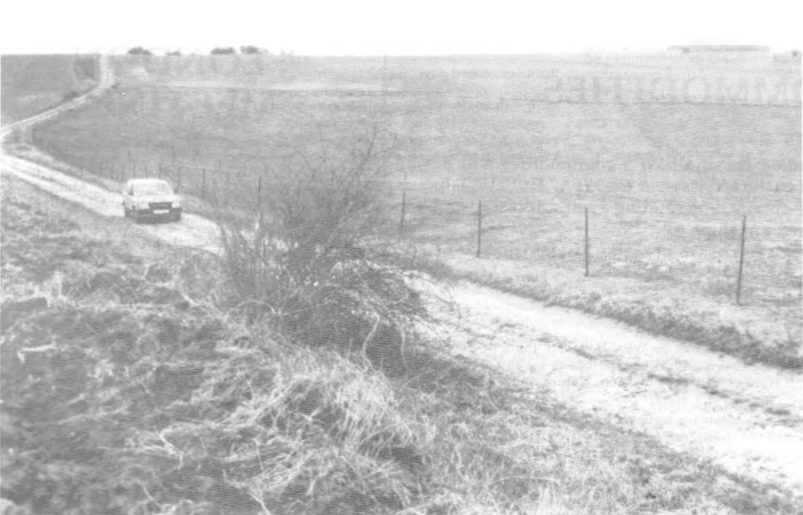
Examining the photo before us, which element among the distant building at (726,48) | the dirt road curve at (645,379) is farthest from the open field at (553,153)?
the distant building at (726,48)

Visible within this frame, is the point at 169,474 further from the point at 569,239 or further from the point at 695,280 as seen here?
the point at 569,239

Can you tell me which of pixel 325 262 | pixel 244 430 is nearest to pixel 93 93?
pixel 325 262

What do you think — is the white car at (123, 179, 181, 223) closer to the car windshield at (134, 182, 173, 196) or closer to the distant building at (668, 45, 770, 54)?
the car windshield at (134, 182, 173, 196)

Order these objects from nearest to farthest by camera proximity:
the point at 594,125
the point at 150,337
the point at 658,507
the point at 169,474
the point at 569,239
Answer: the point at 169,474
the point at 658,507
the point at 150,337
the point at 569,239
the point at 594,125

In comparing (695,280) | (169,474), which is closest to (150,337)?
(169,474)

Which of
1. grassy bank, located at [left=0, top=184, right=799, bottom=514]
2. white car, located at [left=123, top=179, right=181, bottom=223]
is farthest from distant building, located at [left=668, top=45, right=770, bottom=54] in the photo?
grassy bank, located at [left=0, top=184, right=799, bottom=514]

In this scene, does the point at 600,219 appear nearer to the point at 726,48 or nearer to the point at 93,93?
the point at 93,93

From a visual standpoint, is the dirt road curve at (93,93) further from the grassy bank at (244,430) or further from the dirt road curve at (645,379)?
the grassy bank at (244,430)

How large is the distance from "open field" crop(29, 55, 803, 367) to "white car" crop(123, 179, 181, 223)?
0.90m

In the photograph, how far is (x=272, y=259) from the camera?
9125 millimetres

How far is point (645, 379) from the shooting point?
10062 mm

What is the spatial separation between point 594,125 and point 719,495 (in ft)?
78.5

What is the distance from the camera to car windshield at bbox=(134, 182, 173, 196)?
20.5m

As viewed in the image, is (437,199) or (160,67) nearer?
(437,199)
